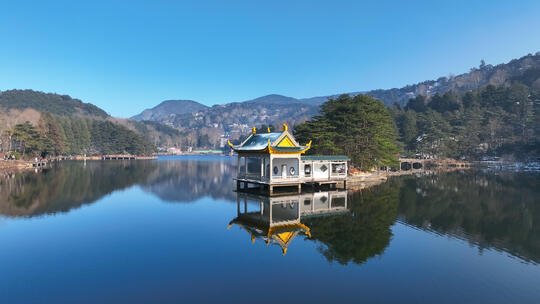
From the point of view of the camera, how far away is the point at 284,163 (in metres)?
30.0

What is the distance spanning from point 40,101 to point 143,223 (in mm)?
212777

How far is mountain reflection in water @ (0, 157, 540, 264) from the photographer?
15164 mm

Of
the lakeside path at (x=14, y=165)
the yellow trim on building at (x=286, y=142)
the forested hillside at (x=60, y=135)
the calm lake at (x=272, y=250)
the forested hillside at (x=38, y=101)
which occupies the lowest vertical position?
the calm lake at (x=272, y=250)

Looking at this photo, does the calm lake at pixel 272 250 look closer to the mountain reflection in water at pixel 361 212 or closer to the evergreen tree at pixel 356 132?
the mountain reflection in water at pixel 361 212

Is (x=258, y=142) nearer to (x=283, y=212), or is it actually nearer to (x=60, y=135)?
(x=283, y=212)

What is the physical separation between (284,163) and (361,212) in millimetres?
10292

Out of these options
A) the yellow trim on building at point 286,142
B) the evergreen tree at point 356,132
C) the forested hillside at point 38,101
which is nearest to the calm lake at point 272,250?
the yellow trim on building at point 286,142

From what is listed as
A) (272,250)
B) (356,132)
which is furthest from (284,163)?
(356,132)

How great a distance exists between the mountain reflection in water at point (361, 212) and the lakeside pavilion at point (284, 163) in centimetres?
195

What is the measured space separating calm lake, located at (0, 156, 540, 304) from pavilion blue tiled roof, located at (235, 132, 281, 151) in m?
4.65

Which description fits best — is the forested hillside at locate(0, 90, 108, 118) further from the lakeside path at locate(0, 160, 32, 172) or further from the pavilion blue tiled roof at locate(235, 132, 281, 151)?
the pavilion blue tiled roof at locate(235, 132, 281, 151)

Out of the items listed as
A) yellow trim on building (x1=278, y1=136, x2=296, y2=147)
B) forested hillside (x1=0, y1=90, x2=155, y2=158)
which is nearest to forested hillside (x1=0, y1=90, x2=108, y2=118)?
forested hillside (x1=0, y1=90, x2=155, y2=158)

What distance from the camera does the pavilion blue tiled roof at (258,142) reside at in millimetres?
27859

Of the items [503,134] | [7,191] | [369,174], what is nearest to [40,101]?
[7,191]
